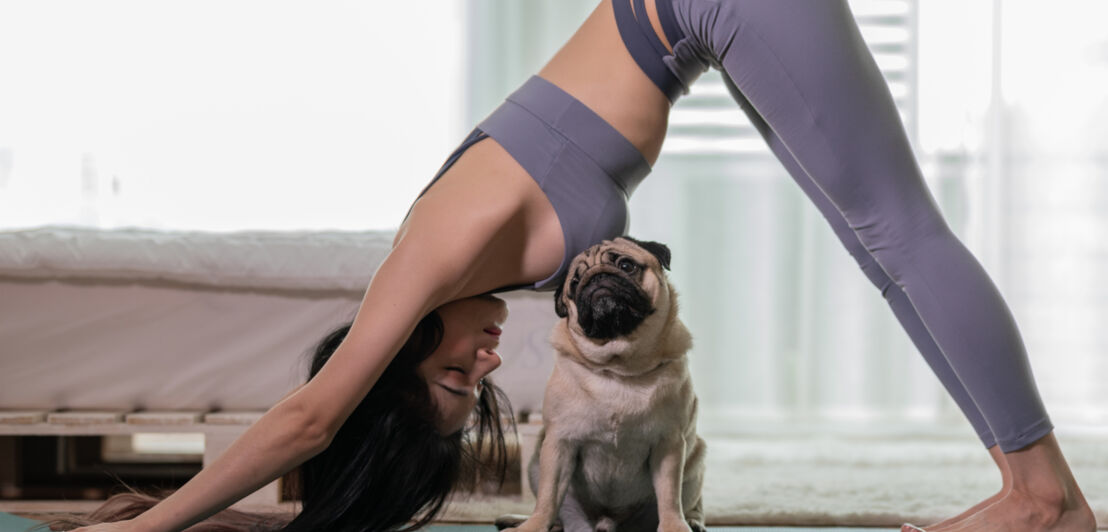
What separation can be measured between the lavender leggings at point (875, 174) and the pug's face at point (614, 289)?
34 centimetres

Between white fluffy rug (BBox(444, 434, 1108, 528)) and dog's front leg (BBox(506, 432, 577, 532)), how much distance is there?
327 mm

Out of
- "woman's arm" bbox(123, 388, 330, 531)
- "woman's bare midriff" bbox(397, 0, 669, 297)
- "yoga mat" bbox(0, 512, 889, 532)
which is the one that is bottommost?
"yoga mat" bbox(0, 512, 889, 532)

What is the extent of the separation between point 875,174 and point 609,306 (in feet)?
1.51

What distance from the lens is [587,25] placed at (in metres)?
1.64

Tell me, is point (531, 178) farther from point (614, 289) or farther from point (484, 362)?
point (484, 362)

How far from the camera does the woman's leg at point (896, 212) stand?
129cm

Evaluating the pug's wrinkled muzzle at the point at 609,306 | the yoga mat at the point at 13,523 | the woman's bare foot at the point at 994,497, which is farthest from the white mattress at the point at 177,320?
the woman's bare foot at the point at 994,497

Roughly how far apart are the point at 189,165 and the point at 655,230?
213 cm

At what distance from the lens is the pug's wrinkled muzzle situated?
4.96 feet

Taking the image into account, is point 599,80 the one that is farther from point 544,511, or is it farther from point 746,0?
point 544,511

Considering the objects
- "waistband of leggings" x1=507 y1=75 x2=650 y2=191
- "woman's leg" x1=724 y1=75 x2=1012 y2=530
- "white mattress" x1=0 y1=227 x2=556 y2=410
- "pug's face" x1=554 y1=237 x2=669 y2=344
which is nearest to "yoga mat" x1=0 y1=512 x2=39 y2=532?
"white mattress" x1=0 y1=227 x2=556 y2=410

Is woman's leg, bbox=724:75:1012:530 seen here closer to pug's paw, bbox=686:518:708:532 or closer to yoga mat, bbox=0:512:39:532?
pug's paw, bbox=686:518:708:532

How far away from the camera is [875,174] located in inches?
51.5

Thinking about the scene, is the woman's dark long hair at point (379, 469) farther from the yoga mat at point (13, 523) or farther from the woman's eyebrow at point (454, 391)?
the yoga mat at point (13, 523)
